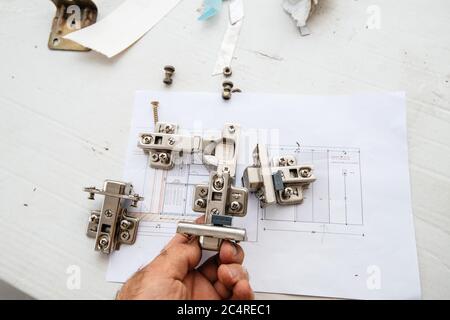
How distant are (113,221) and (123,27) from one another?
1.98 feet

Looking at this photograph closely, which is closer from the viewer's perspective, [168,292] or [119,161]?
[168,292]

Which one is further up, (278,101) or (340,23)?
(340,23)

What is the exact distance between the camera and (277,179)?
711 mm

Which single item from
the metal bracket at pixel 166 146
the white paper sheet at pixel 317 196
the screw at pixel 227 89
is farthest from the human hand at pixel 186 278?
the screw at pixel 227 89

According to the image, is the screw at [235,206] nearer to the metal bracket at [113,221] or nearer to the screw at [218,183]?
the screw at [218,183]

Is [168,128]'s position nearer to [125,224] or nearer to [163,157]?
[163,157]

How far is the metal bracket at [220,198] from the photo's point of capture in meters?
0.60

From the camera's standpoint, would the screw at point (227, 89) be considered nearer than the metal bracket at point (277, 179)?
No

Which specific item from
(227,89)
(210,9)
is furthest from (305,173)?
(210,9)

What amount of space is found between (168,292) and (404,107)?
2.46 feet

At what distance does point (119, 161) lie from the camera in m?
0.85

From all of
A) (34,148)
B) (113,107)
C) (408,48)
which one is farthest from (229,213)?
(408,48)

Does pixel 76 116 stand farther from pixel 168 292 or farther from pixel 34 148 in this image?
pixel 168 292

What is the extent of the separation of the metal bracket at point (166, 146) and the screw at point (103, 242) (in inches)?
8.4
